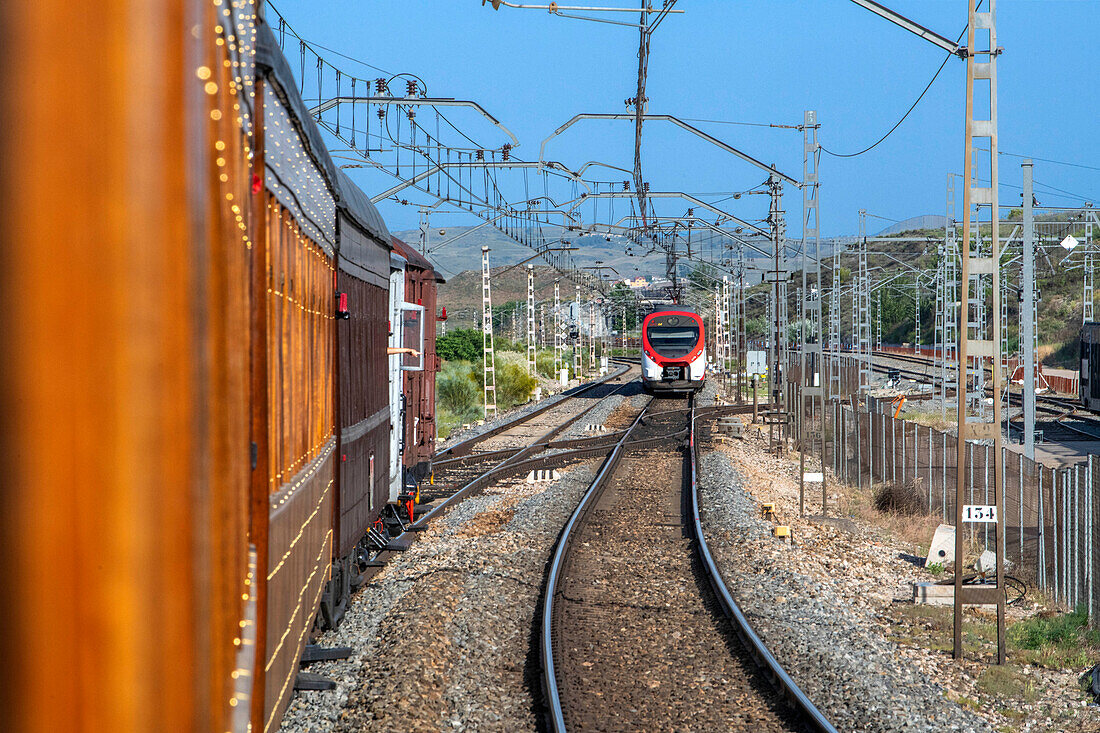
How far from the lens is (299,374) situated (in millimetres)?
4824

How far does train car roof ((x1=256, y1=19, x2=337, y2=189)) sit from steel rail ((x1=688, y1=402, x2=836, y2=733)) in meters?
4.85

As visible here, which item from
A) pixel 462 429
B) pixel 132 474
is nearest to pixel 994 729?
pixel 132 474

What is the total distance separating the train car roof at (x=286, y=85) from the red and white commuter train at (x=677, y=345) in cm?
3183

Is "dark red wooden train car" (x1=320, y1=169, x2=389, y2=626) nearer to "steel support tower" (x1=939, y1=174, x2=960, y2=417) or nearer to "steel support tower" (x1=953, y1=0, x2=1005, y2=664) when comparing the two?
"steel support tower" (x1=953, y1=0, x2=1005, y2=664)

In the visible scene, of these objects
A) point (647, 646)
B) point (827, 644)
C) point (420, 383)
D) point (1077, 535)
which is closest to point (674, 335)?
point (420, 383)

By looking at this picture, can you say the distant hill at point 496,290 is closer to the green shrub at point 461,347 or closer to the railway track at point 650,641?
the green shrub at point 461,347

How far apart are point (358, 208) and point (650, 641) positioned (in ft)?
15.2

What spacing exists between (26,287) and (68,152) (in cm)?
30

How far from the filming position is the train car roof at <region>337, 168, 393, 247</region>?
278 inches

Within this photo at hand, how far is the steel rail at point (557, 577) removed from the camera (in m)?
7.21

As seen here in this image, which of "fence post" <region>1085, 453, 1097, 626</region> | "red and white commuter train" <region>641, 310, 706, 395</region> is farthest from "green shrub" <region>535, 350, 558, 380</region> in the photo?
"fence post" <region>1085, 453, 1097, 626</region>

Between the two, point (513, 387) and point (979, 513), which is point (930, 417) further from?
point (979, 513)

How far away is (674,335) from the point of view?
3750 cm

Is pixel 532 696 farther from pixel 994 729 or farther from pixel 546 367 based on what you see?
pixel 546 367
